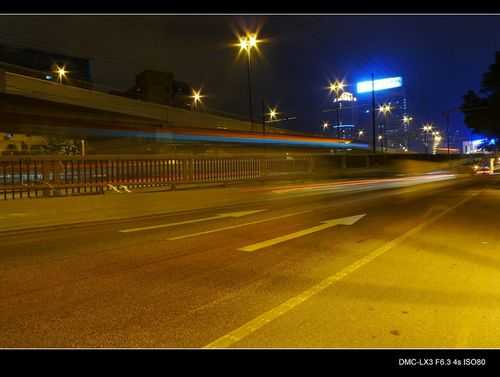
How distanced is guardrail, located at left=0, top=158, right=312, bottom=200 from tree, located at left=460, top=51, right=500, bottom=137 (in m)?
43.4

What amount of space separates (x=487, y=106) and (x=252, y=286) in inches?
2319

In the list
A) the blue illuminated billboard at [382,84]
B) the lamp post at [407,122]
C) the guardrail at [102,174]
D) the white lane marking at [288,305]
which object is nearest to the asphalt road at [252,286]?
the white lane marking at [288,305]

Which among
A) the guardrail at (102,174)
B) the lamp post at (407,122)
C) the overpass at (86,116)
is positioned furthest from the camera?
the lamp post at (407,122)

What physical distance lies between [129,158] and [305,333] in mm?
13585

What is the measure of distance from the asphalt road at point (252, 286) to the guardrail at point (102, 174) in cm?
436

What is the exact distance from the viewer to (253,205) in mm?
16000

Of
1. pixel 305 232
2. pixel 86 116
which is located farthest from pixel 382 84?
pixel 305 232

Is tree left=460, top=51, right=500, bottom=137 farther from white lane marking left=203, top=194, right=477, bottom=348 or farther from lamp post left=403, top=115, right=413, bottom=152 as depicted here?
white lane marking left=203, top=194, right=477, bottom=348

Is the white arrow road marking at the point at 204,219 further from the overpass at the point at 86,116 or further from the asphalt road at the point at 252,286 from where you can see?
the overpass at the point at 86,116

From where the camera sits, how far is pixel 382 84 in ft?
409

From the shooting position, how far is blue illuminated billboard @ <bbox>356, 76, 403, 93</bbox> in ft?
397

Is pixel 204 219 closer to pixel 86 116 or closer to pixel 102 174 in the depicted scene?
pixel 102 174

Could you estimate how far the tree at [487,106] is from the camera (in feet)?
178
